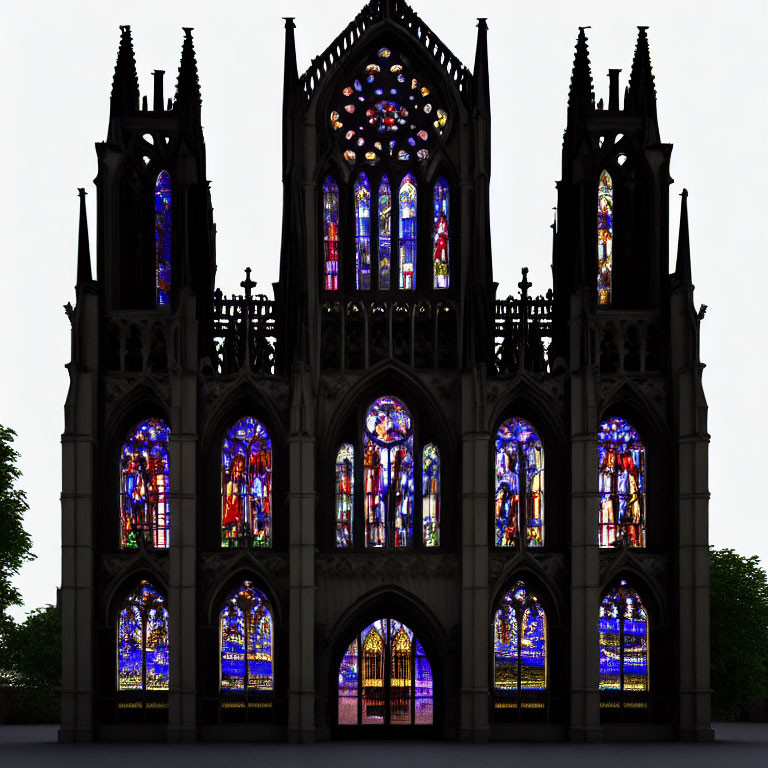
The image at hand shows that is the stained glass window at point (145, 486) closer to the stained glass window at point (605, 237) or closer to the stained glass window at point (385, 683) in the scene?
the stained glass window at point (385, 683)

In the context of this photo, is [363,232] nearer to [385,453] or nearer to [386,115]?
[386,115]

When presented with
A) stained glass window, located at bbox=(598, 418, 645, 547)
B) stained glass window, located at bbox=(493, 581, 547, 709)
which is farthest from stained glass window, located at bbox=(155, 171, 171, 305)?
stained glass window, located at bbox=(493, 581, 547, 709)

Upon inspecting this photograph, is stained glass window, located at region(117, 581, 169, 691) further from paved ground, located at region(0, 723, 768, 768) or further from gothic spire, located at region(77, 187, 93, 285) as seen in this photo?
gothic spire, located at region(77, 187, 93, 285)

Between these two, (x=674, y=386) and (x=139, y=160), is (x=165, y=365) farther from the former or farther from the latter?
(x=674, y=386)

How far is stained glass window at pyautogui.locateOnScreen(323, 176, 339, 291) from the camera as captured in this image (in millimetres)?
54344

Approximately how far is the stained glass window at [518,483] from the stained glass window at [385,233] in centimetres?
561

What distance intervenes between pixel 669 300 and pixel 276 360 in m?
11.4

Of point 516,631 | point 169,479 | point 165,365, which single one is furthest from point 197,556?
point 516,631

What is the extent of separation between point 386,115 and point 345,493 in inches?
448

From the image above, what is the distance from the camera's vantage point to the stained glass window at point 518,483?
173ft

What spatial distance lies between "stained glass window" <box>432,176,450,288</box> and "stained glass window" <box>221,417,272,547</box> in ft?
22.4

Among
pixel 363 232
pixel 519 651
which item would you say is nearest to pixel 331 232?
pixel 363 232

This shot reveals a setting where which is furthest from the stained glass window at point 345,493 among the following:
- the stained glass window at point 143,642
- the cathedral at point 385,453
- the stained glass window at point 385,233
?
the stained glass window at point 143,642

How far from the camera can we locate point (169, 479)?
52.0 metres
